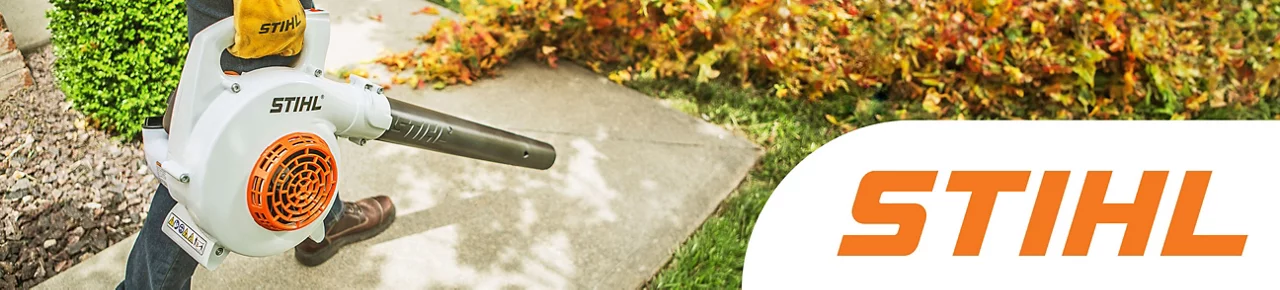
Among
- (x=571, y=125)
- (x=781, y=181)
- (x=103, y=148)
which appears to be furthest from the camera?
(x=571, y=125)

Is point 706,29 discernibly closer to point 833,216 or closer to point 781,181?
point 781,181

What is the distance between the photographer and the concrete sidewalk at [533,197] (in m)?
2.71

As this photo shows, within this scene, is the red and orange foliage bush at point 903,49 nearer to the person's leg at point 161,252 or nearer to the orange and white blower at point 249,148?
the person's leg at point 161,252

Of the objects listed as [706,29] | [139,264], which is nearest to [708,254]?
[706,29]

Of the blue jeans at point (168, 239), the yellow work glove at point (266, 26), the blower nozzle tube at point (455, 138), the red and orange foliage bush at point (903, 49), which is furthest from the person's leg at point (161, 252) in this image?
the red and orange foliage bush at point (903, 49)

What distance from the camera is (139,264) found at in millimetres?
2016

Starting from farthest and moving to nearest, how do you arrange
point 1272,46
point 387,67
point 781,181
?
point 1272,46, point 387,67, point 781,181

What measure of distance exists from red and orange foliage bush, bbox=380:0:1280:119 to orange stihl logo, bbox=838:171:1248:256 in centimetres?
93

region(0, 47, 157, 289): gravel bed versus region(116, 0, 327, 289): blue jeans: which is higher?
region(116, 0, 327, 289): blue jeans

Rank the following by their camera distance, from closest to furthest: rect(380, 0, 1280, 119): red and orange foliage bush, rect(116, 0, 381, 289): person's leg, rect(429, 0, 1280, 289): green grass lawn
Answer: rect(116, 0, 381, 289): person's leg < rect(429, 0, 1280, 289): green grass lawn < rect(380, 0, 1280, 119): red and orange foliage bush

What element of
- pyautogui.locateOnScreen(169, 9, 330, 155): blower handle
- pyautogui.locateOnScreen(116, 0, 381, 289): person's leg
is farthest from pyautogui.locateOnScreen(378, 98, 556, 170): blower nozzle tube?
pyautogui.locateOnScreen(169, 9, 330, 155): blower handle

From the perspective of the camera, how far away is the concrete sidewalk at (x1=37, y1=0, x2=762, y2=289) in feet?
8.89

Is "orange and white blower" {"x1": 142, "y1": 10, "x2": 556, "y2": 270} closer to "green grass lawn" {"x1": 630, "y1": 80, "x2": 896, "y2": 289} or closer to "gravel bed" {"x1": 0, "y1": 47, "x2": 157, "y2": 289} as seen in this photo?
"gravel bed" {"x1": 0, "y1": 47, "x2": 157, "y2": 289}

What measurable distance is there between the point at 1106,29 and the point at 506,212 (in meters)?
2.92
